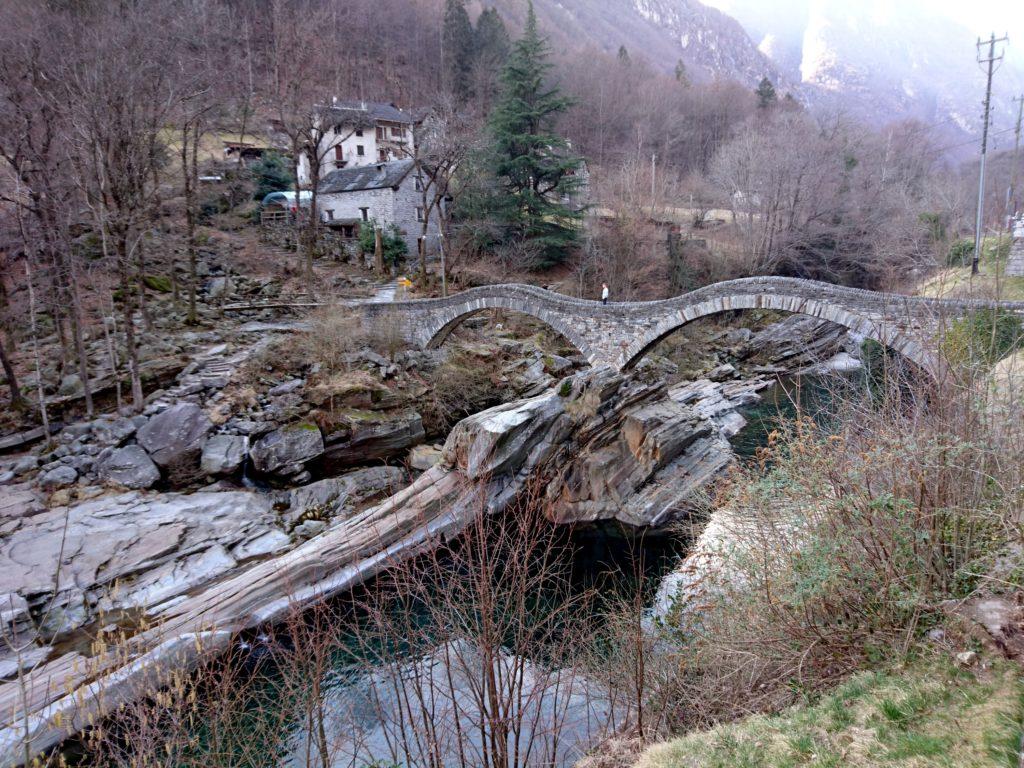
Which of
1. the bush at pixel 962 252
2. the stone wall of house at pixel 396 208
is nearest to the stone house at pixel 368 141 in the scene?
the stone wall of house at pixel 396 208

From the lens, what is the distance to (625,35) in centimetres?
9488

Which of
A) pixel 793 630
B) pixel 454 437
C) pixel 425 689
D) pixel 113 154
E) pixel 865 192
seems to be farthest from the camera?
pixel 865 192

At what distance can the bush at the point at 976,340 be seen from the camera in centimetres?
502

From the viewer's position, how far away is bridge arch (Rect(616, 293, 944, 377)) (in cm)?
1292

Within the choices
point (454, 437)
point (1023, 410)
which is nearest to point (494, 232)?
point (454, 437)

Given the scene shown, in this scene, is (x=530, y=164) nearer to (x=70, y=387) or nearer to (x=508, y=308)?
(x=508, y=308)

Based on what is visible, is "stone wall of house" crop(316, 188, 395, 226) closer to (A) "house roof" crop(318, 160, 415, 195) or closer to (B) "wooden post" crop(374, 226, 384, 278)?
(A) "house roof" crop(318, 160, 415, 195)

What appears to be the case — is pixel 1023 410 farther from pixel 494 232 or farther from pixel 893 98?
pixel 893 98

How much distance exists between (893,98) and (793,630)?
4909 inches

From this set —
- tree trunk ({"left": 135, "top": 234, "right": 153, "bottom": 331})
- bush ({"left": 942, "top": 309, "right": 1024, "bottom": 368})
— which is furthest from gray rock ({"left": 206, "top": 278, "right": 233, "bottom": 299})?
bush ({"left": 942, "top": 309, "right": 1024, "bottom": 368})

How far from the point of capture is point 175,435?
13.4 meters

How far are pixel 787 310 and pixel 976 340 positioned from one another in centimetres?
953

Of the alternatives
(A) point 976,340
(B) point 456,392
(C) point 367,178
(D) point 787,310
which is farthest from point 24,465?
(C) point 367,178

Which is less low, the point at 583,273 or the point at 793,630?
the point at 583,273
